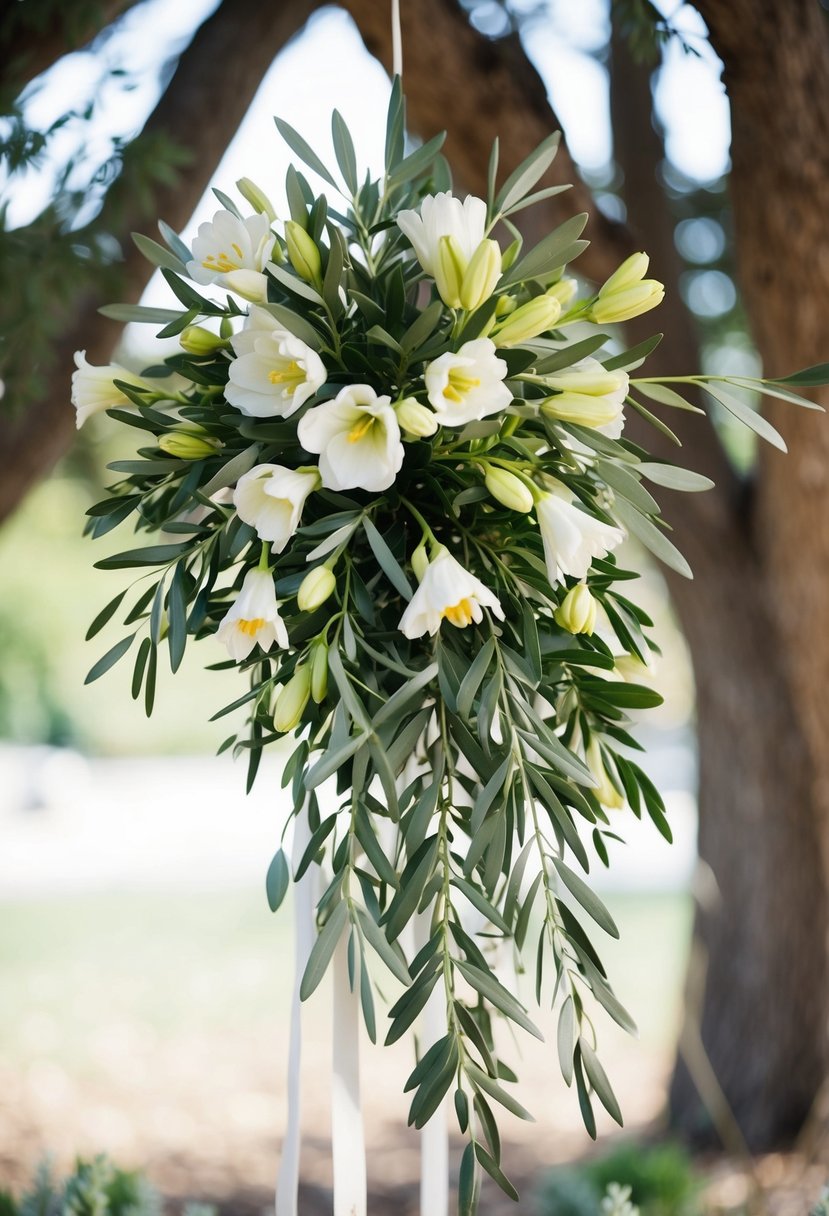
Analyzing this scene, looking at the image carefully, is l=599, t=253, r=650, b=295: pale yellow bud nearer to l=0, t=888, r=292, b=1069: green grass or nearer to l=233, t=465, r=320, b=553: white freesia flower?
l=233, t=465, r=320, b=553: white freesia flower

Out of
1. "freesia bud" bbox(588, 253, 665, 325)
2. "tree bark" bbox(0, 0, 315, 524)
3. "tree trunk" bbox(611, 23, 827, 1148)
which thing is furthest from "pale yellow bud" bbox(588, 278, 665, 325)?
"tree trunk" bbox(611, 23, 827, 1148)

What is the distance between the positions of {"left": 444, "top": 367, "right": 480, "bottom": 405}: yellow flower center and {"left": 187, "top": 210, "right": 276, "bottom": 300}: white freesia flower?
0.20 meters

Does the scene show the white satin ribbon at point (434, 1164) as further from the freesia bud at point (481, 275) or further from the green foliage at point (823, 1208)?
the freesia bud at point (481, 275)

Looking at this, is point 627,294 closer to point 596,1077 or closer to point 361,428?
point 361,428

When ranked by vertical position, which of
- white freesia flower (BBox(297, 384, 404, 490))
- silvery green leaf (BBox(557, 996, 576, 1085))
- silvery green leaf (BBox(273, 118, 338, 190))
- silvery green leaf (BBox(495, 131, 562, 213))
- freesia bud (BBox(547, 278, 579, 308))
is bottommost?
silvery green leaf (BBox(557, 996, 576, 1085))

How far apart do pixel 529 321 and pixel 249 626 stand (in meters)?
0.30

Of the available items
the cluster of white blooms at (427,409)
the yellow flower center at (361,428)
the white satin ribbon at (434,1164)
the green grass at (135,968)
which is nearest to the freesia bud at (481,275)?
the cluster of white blooms at (427,409)

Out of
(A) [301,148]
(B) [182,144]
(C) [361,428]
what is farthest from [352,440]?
(B) [182,144]

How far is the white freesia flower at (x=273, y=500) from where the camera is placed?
72 centimetres

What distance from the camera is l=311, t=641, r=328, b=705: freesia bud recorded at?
2.39ft

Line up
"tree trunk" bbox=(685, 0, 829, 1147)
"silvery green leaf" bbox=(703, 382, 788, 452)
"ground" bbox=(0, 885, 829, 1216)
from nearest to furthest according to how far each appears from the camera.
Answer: "silvery green leaf" bbox=(703, 382, 788, 452), "tree trunk" bbox=(685, 0, 829, 1147), "ground" bbox=(0, 885, 829, 1216)

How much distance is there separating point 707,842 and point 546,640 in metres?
2.24

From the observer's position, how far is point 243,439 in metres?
0.81

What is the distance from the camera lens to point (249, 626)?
28.7 inches
